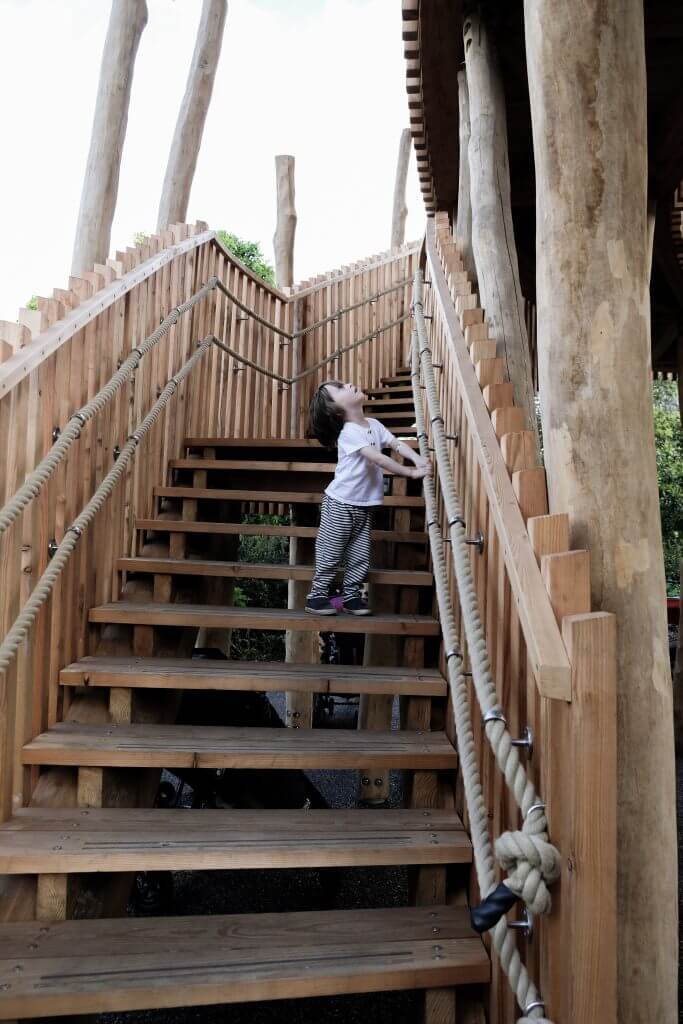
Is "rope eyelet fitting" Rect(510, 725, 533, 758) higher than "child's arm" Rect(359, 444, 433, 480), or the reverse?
"child's arm" Rect(359, 444, 433, 480)

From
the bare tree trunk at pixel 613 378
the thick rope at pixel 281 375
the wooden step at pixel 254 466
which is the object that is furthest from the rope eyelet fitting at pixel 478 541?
the thick rope at pixel 281 375

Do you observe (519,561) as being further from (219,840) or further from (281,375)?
(281,375)

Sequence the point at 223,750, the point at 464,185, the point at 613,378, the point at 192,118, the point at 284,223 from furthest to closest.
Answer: the point at 284,223 → the point at 192,118 → the point at 464,185 → the point at 223,750 → the point at 613,378

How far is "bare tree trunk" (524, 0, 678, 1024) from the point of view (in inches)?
58.1

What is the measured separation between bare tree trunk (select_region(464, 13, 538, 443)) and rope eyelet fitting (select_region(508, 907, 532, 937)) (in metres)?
1.74

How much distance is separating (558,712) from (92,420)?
7.43 feet

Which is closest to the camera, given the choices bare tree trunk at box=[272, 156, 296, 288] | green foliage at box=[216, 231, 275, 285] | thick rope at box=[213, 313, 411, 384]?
thick rope at box=[213, 313, 411, 384]

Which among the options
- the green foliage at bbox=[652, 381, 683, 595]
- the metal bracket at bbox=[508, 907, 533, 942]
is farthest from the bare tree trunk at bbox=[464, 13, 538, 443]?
the green foliage at bbox=[652, 381, 683, 595]

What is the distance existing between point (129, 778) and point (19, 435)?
3.92 feet

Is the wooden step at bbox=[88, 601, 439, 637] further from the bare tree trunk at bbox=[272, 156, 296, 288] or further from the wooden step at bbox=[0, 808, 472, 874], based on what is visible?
the bare tree trunk at bbox=[272, 156, 296, 288]

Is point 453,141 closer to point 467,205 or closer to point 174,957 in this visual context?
point 467,205

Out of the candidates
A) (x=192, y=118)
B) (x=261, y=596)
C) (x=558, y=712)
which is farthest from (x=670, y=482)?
(x=558, y=712)

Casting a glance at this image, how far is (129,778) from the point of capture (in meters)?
2.34

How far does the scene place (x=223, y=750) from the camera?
7.37 feet
